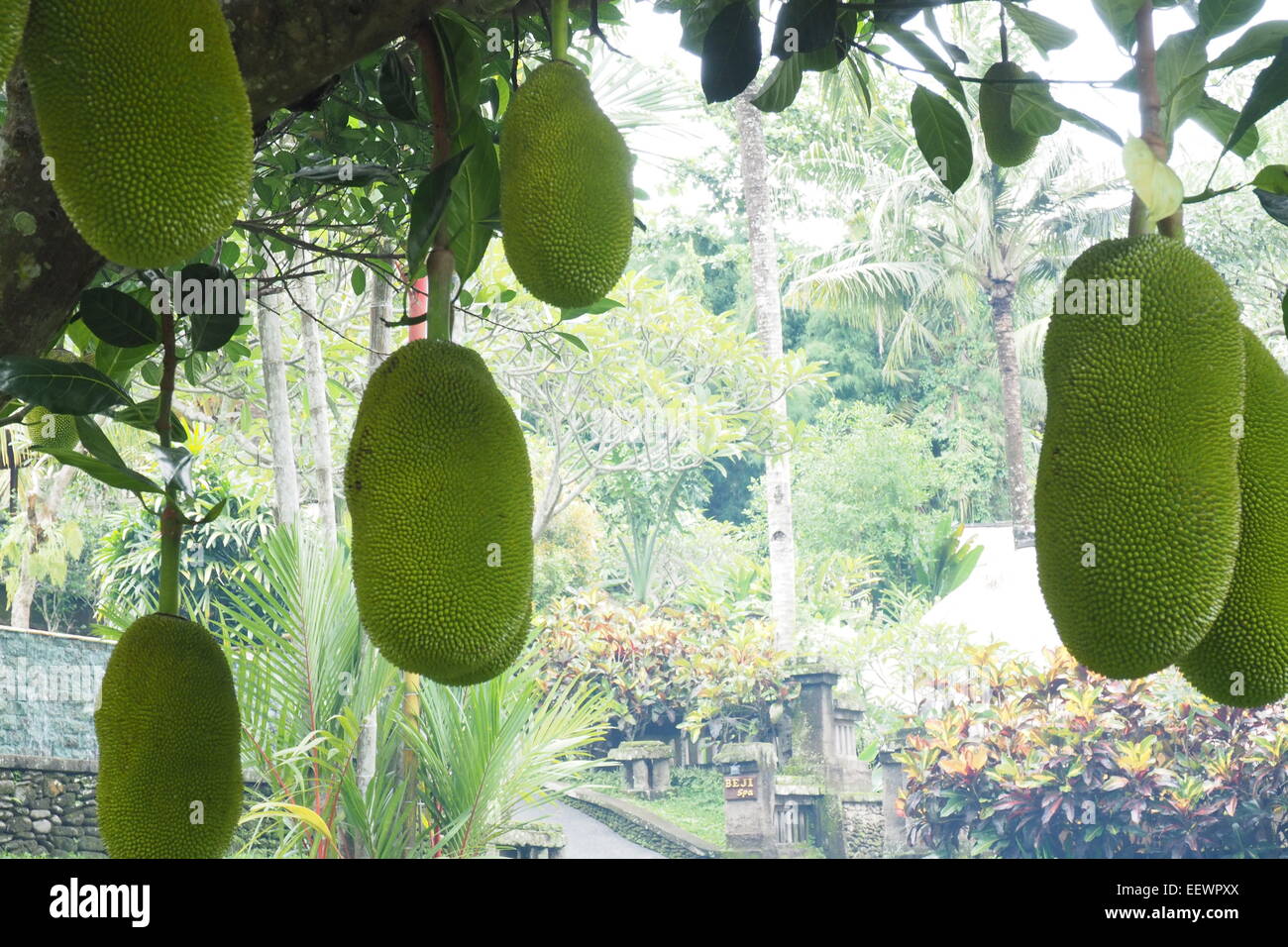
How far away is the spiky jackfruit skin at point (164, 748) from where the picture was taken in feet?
1.63

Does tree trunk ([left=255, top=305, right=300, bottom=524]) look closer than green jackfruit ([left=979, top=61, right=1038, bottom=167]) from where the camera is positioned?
No

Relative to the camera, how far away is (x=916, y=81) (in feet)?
2.17

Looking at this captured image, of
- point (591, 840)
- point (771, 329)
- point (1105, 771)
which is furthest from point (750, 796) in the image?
point (771, 329)

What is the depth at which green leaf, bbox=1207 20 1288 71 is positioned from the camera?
0.47 meters

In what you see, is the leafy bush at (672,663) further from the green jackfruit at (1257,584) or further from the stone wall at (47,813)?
the green jackfruit at (1257,584)

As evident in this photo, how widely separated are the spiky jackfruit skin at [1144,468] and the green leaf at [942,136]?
0.22 metres

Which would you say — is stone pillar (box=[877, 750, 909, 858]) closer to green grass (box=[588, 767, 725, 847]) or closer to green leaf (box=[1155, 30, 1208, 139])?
green grass (box=[588, 767, 725, 847])

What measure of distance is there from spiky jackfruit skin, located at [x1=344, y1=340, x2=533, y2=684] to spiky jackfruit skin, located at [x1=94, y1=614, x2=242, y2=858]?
0.37ft

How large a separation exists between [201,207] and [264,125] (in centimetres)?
23

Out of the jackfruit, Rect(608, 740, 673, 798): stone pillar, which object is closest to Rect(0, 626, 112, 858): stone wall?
Rect(608, 740, 673, 798): stone pillar

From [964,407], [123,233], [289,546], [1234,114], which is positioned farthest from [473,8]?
[964,407]

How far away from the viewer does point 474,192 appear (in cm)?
51

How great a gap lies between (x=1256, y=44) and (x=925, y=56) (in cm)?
16
